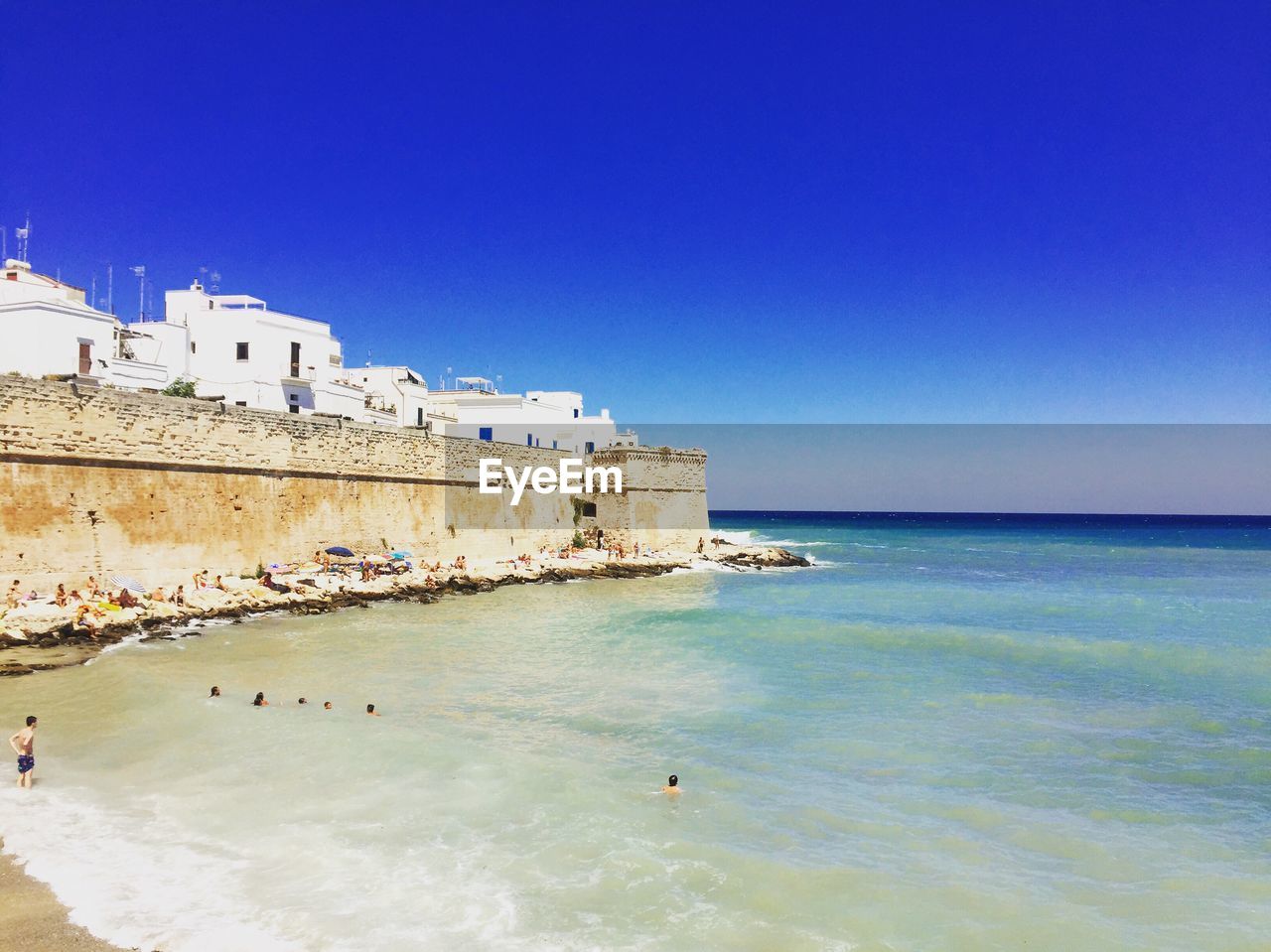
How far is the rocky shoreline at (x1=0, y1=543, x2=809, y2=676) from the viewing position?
10078 millimetres

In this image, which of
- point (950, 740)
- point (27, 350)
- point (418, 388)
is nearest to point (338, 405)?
point (418, 388)

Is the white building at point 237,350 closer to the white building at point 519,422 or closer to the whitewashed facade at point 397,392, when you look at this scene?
the whitewashed facade at point 397,392

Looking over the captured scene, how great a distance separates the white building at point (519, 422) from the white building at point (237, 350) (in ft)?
26.0

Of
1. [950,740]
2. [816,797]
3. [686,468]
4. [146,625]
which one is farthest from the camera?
[686,468]

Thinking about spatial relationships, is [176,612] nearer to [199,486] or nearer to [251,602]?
[251,602]

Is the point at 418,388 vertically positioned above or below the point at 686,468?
above

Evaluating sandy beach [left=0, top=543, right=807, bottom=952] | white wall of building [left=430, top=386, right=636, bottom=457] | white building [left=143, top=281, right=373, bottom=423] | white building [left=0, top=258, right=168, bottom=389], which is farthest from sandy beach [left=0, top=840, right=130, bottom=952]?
white wall of building [left=430, top=386, right=636, bottom=457]

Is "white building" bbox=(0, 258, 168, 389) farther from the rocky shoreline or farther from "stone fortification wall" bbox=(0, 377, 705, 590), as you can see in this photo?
the rocky shoreline

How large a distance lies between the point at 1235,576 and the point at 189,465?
31.9 metres

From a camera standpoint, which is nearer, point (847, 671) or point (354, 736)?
point (354, 736)

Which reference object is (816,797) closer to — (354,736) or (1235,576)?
(354,736)

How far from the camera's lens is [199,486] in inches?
548

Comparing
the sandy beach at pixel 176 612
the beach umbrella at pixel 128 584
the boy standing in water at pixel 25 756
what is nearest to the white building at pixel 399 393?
the sandy beach at pixel 176 612

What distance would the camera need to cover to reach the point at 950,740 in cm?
779
